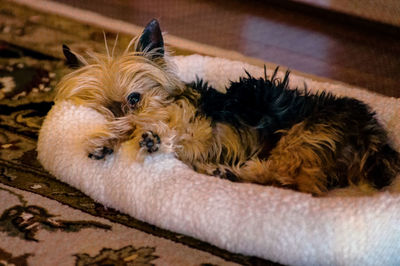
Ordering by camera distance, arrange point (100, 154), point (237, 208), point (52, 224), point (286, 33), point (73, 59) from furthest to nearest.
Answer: point (286, 33) → point (73, 59) → point (100, 154) → point (52, 224) → point (237, 208)

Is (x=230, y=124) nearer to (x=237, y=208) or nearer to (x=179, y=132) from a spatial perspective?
(x=179, y=132)

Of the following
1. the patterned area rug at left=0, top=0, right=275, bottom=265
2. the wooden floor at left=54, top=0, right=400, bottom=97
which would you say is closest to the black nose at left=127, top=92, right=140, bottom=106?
the patterned area rug at left=0, top=0, right=275, bottom=265

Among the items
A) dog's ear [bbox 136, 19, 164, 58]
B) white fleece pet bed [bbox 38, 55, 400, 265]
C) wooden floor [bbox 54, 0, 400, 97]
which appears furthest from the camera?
wooden floor [bbox 54, 0, 400, 97]

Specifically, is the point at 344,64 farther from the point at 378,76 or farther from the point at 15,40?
the point at 15,40

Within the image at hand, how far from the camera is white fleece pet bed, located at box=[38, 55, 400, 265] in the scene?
1.36m

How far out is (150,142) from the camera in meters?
1.65

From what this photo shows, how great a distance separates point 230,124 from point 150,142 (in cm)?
30

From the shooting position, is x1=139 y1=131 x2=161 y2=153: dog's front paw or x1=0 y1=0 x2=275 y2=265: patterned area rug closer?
x1=0 y1=0 x2=275 y2=265: patterned area rug

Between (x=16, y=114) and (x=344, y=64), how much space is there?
5.95ft

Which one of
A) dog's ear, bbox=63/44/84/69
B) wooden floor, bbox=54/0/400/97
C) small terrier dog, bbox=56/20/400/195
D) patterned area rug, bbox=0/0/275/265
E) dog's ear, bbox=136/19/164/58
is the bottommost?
patterned area rug, bbox=0/0/275/265

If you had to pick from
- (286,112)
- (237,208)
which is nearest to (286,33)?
(286,112)

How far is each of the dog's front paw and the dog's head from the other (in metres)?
0.12

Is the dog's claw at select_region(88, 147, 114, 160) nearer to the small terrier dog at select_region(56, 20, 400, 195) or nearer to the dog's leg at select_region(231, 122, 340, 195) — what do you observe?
the small terrier dog at select_region(56, 20, 400, 195)

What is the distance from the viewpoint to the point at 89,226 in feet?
5.23
